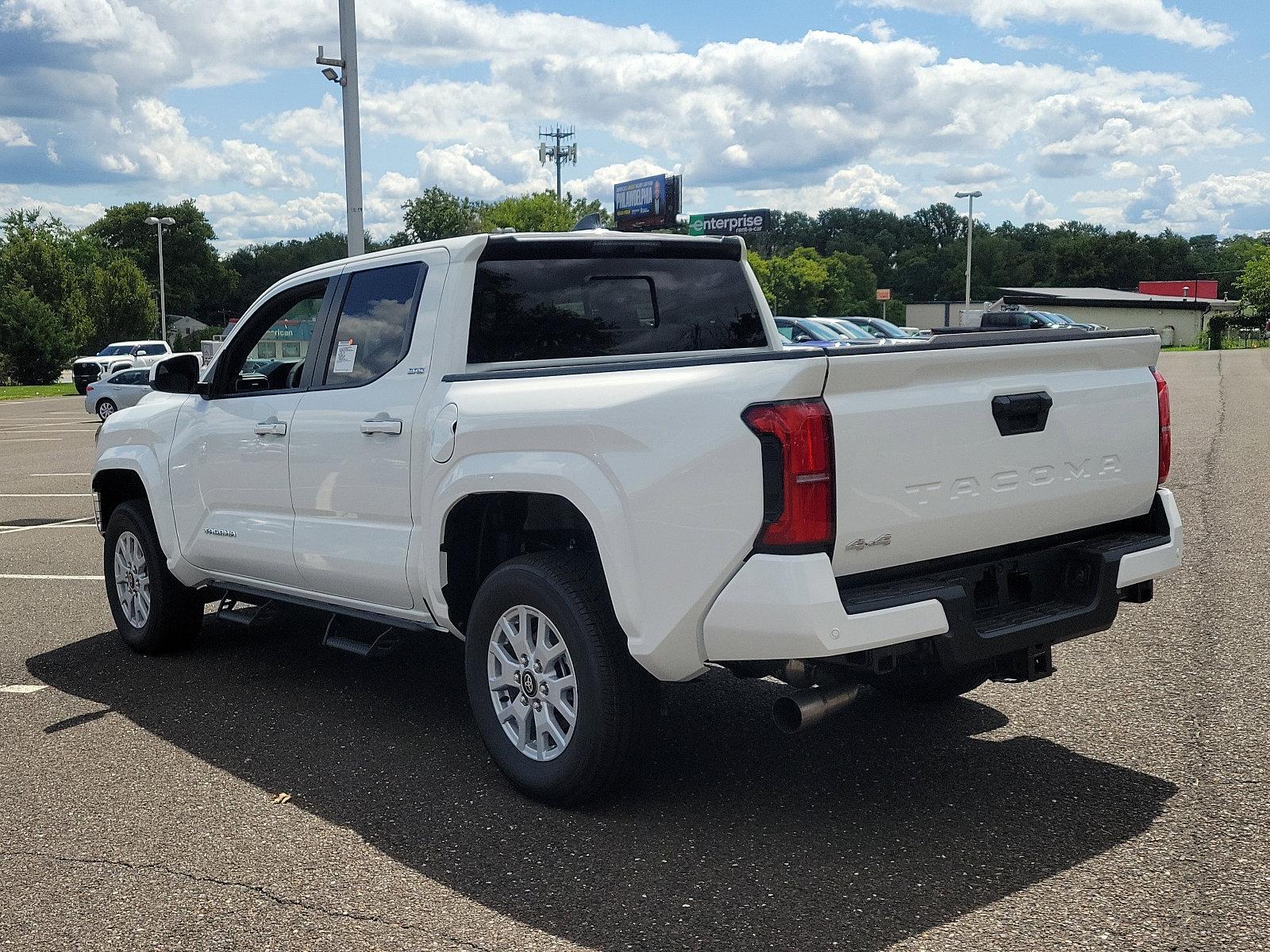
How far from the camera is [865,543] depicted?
12.1ft

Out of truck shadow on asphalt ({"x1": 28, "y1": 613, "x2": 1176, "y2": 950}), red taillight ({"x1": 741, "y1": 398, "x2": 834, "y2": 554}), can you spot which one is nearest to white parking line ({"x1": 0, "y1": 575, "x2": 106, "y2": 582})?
truck shadow on asphalt ({"x1": 28, "y1": 613, "x2": 1176, "y2": 950})

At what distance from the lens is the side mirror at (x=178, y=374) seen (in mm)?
6266

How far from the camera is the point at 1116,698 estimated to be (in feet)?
17.8

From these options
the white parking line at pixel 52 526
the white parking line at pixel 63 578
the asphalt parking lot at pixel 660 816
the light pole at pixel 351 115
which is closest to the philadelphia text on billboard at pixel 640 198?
the light pole at pixel 351 115

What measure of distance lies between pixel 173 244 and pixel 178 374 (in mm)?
114898

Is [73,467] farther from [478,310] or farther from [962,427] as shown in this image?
[962,427]

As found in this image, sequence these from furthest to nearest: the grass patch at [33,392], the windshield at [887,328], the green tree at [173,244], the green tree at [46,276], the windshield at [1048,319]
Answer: the green tree at [173,244] < the green tree at [46,276] < the grass patch at [33,392] < the windshield at [1048,319] < the windshield at [887,328]

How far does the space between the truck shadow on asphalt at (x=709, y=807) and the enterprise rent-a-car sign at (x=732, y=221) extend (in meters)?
72.9

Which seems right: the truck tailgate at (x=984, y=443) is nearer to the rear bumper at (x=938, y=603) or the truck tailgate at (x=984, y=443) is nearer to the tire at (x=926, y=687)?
the rear bumper at (x=938, y=603)

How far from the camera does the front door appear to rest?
18.4 feet

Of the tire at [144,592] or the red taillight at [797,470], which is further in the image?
the tire at [144,592]

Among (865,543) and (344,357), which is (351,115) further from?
(865,543)

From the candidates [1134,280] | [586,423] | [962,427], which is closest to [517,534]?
[586,423]

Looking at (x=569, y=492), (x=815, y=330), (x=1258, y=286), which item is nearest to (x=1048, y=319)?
(x=815, y=330)
